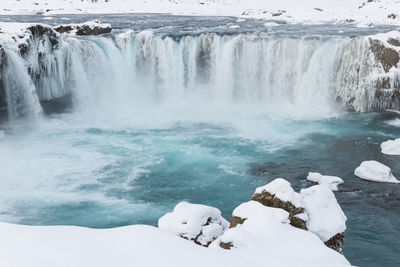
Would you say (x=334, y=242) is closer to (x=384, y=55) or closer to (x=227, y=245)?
(x=227, y=245)

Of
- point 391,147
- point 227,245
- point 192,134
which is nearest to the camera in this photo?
point 227,245

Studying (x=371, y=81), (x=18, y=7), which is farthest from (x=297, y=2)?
(x=371, y=81)

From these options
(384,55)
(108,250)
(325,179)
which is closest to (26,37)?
(325,179)

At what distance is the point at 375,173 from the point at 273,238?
308 inches

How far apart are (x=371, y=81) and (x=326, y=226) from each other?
48.9 ft

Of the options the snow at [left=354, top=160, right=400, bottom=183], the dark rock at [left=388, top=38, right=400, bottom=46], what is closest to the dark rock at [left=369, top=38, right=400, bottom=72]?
the dark rock at [left=388, top=38, right=400, bottom=46]

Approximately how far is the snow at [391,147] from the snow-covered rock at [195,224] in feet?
32.4

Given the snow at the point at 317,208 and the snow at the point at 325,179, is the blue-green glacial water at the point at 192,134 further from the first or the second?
the snow at the point at 317,208

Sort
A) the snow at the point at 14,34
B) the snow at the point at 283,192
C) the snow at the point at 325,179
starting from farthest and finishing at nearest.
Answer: the snow at the point at 14,34
the snow at the point at 325,179
the snow at the point at 283,192

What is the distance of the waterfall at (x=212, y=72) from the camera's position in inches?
809

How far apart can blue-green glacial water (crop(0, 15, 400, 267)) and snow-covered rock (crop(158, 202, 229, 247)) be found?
3656mm

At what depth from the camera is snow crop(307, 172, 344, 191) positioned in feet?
41.5

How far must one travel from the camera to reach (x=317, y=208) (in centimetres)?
721

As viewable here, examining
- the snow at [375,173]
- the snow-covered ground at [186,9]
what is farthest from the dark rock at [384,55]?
the snow-covered ground at [186,9]
